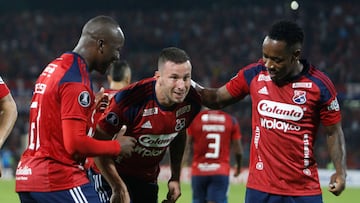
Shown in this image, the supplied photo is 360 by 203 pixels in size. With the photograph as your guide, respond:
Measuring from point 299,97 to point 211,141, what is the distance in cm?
568

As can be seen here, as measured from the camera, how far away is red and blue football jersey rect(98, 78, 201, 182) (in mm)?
6074

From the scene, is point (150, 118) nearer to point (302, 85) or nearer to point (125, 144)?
point (125, 144)

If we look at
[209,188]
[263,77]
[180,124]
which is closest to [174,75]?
[180,124]

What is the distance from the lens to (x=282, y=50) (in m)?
6.09

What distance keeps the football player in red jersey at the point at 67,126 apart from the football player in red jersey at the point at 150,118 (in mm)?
641

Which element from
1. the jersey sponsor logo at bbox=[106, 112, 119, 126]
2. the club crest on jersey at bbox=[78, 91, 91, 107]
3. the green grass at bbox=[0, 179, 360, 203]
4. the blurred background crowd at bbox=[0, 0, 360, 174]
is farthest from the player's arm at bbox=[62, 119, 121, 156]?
the blurred background crowd at bbox=[0, 0, 360, 174]

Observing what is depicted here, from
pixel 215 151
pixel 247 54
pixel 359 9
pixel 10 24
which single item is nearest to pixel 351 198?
pixel 215 151

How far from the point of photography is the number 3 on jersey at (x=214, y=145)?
38.8 feet

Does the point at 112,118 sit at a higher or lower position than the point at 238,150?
higher

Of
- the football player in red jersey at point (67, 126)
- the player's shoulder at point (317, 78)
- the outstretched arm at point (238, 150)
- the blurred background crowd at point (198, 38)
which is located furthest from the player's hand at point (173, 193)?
the blurred background crowd at point (198, 38)

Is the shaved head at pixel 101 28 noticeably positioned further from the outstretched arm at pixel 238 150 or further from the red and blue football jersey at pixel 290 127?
the outstretched arm at pixel 238 150

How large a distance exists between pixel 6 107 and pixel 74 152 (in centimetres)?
220

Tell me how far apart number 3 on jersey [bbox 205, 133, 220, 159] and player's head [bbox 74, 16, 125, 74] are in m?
6.57

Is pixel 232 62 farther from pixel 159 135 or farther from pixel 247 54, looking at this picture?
pixel 159 135
